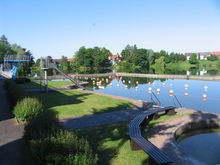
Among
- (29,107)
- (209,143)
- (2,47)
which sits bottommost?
(209,143)

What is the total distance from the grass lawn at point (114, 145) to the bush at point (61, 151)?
1.45m

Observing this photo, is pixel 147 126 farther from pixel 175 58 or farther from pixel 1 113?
pixel 175 58

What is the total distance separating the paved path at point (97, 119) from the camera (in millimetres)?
10578

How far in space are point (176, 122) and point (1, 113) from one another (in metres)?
10.6

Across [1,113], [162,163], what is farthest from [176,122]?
[1,113]

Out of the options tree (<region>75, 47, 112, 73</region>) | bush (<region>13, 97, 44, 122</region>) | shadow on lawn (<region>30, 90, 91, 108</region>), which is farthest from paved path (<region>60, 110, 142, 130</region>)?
tree (<region>75, 47, 112, 73</region>)

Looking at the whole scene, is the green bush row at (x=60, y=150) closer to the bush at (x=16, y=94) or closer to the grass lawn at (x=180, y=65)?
the bush at (x=16, y=94)

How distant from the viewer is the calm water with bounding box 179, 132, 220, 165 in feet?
26.3

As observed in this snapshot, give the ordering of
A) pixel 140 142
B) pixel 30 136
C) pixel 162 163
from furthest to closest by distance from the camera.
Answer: pixel 140 142 → pixel 30 136 → pixel 162 163

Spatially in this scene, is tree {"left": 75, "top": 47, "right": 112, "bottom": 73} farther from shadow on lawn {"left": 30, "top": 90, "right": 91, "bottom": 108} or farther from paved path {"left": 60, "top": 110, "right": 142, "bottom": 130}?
paved path {"left": 60, "top": 110, "right": 142, "bottom": 130}

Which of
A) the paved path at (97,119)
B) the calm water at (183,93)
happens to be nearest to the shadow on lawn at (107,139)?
the paved path at (97,119)

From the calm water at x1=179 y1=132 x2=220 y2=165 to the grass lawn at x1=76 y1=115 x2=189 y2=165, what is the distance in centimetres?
186

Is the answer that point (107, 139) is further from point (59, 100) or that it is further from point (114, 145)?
point (59, 100)

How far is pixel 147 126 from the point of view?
34.2 ft
